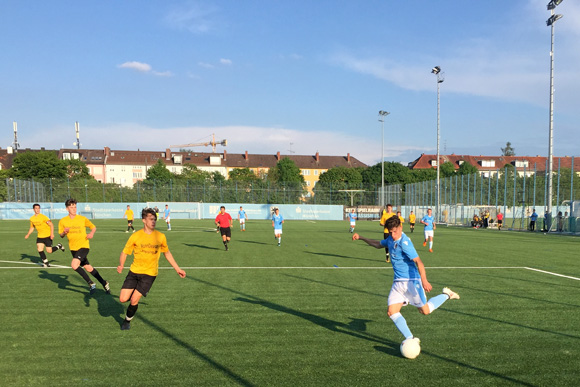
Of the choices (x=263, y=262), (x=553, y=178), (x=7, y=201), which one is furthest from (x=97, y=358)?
(x=7, y=201)

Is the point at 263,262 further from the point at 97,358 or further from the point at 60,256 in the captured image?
the point at 97,358

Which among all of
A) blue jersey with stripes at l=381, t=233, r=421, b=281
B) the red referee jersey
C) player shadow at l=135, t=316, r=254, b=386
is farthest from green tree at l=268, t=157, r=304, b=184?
blue jersey with stripes at l=381, t=233, r=421, b=281

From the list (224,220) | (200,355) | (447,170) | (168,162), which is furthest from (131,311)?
(168,162)

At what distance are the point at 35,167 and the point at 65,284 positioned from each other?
80312 millimetres

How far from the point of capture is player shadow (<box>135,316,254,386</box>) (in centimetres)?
503

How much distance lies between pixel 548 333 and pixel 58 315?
28.7 ft

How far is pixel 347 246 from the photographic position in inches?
828

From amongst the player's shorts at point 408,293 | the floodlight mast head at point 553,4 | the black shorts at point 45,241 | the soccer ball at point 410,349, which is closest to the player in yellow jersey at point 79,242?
the black shorts at point 45,241

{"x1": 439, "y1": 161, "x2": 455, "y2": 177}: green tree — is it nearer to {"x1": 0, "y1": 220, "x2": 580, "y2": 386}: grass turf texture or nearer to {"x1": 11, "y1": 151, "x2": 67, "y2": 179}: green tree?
{"x1": 11, "y1": 151, "x2": 67, "y2": 179}: green tree

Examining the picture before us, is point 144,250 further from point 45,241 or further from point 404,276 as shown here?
point 45,241

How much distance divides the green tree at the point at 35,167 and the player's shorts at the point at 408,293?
86.5 m

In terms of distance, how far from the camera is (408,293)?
620 cm

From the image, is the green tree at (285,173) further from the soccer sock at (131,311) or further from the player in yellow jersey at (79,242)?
the soccer sock at (131,311)

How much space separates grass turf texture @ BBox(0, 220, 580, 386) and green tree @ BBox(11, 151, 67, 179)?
7597 cm
